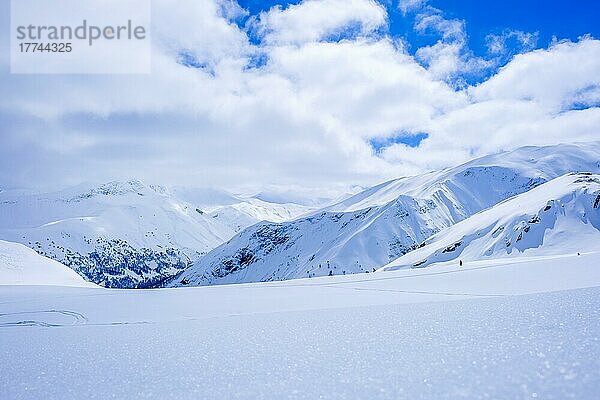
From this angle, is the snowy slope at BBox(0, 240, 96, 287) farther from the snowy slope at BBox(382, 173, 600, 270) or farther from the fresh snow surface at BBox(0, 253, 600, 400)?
the snowy slope at BBox(382, 173, 600, 270)

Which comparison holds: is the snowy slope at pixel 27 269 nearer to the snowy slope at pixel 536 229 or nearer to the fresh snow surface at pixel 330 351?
the fresh snow surface at pixel 330 351

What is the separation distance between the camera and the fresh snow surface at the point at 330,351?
5.99 metres

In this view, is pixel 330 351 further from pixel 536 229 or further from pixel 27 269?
pixel 536 229

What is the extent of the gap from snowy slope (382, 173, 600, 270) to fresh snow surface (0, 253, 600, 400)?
71827 mm

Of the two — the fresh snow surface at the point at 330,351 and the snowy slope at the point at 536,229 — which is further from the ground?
the fresh snow surface at the point at 330,351

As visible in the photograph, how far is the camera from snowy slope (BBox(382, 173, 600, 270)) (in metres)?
79.4

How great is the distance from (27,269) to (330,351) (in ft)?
116

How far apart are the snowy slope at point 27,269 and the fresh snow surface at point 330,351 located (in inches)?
872

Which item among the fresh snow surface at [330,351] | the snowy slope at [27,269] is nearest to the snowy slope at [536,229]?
the snowy slope at [27,269]

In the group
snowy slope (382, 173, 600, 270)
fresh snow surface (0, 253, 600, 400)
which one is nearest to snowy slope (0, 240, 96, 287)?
fresh snow surface (0, 253, 600, 400)

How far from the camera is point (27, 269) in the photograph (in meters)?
35.7

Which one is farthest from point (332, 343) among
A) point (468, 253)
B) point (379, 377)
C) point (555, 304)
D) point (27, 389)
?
point (468, 253)

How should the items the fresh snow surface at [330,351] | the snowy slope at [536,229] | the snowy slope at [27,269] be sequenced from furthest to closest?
the snowy slope at [536,229]
the snowy slope at [27,269]
the fresh snow surface at [330,351]

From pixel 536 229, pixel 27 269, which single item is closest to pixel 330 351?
pixel 27 269
